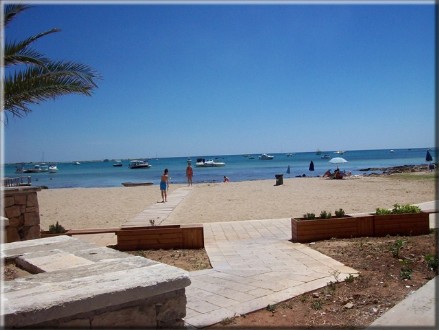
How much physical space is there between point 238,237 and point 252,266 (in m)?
2.69

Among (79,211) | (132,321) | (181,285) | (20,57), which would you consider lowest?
(79,211)

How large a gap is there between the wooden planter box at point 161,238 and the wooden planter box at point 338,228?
206 cm

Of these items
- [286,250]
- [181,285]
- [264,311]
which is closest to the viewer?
[181,285]

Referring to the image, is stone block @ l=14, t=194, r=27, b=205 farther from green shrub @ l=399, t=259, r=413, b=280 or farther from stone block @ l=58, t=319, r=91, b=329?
green shrub @ l=399, t=259, r=413, b=280

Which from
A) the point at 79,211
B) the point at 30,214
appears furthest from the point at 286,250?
the point at 79,211

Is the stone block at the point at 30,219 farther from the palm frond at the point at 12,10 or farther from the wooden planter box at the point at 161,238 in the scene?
the palm frond at the point at 12,10

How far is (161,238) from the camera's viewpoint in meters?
7.31

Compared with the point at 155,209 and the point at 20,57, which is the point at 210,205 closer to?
A: the point at 155,209

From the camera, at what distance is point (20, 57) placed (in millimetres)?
5973

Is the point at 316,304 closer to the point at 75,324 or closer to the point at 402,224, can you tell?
the point at 75,324

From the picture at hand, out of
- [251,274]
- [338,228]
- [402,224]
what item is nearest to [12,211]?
[251,274]

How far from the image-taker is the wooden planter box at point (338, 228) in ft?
25.5

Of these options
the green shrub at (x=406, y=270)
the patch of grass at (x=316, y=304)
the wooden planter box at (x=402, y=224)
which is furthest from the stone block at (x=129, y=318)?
the wooden planter box at (x=402, y=224)

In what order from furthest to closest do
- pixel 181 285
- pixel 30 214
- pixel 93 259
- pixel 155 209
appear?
pixel 155 209 < pixel 30 214 < pixel 93 259 < pixel 181 285
